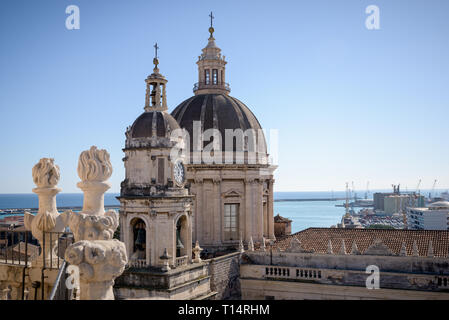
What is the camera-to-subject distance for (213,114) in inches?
1398

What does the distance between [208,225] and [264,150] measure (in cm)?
823

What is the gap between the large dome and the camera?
35344 mm

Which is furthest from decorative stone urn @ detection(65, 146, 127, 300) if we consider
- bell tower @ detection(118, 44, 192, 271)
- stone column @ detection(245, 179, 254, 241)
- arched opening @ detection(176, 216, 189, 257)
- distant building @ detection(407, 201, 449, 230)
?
distant building @ detection(407, 201, 449, 230)

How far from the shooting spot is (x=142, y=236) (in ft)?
81.3

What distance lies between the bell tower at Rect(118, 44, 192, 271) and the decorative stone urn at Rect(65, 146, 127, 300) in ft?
42.2

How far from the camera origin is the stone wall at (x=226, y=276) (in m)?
26.9

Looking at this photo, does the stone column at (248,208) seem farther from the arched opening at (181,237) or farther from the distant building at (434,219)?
the distant building at (434,219)

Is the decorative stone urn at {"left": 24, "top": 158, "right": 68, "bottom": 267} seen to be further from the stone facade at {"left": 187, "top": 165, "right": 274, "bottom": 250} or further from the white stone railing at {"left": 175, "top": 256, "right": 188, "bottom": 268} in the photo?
the stone facade at {"left": 187, "top": 165, "right": 274, "bottom": 250}

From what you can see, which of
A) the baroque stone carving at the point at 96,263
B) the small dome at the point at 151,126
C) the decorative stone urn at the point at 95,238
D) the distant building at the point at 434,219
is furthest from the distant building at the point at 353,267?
the distant building at the point at 434,219

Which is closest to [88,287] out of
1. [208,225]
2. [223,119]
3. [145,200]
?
[145,200]

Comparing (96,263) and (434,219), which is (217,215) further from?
(434,219)

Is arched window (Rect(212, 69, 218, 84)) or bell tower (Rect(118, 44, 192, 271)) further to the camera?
arched window (Rect(212, 69, 218, 84))

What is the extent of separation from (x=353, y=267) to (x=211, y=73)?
19512 millimetres
